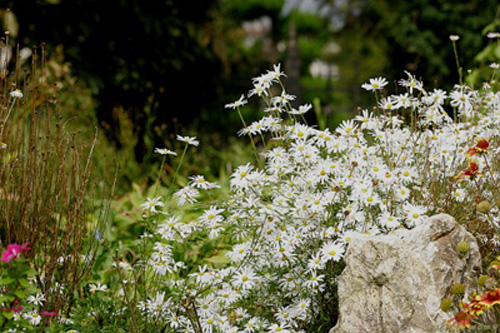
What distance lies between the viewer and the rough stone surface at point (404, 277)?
88.7 inches

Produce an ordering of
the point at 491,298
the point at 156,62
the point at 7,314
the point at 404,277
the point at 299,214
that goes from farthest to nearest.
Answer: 1. the point at 156,62
2. the point at 299,214
3. the point at 404,277
4. the point at 7,314
5. the point at 491,298

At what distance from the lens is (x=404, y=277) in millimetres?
2307

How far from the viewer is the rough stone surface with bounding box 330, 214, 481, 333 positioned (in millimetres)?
2254

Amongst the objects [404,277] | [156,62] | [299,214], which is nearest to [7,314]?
[299,214]

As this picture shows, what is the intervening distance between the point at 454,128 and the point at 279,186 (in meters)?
0.92

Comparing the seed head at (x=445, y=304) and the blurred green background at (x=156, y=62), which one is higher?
the blurred green background at (x=156, y=62)

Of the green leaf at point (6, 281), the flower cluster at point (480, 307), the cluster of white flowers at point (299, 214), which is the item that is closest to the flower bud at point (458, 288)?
the flower cluster at point (480, 307)

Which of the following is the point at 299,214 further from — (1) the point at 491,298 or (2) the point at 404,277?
(1) the point at 491,298

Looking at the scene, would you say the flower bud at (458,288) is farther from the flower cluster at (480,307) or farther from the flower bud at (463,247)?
the flower bud at (463,247)

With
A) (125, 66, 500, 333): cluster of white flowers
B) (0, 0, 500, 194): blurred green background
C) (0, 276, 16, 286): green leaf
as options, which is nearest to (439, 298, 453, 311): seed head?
(125, 66, 500, 333): cluster of white flowers

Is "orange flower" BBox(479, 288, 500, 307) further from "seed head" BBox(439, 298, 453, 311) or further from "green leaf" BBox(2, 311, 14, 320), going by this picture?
"green leaf" BBox(2, 311, 14, 320)

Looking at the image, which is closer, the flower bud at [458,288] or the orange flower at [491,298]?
the orange flower at [491,298]

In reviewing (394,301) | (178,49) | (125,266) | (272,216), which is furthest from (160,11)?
(394,301)

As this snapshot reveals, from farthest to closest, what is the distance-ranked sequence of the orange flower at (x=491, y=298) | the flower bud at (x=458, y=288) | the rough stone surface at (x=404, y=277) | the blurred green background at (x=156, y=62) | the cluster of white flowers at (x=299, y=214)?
the blurred green background at (x=156, y=62) → the cluster of white flowers at (x=299, y=214) → the rough stone surface at (x=404, y=277) → the flower bud at (x=458, y=288) → the orange flower at (x=491, y=298)
